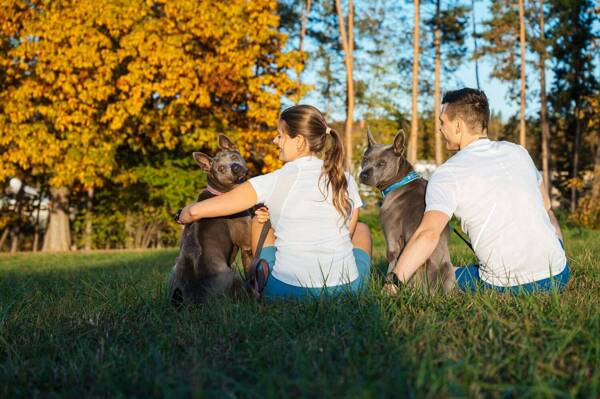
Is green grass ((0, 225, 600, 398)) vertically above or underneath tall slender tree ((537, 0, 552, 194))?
underneath

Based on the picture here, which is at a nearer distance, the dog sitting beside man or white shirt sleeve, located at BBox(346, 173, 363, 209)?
the dog sitting beside man

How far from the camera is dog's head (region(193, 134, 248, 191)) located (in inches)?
238

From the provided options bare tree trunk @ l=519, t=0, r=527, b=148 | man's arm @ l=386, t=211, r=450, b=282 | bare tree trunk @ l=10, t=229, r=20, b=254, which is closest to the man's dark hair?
man's arm @ l=386, t=211, r=450, b=282

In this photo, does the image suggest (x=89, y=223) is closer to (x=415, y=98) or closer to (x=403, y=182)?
(x=415, y=98)

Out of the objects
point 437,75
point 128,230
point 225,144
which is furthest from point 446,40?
point 225,144

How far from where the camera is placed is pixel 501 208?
4.22 meters

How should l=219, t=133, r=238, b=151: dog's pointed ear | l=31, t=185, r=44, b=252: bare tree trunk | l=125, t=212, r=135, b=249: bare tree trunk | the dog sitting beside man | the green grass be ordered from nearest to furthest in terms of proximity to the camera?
the green grass → the dog sitting beside man → l=219, t=133, r=238, b=151: dog's pointed ear → l=125, t=212, r=135, b=249: bare tree trunk → l=31, t=185, r=44, b=252: bare tree trunk

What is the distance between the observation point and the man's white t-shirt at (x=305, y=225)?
4.34m

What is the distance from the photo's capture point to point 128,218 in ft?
75.2

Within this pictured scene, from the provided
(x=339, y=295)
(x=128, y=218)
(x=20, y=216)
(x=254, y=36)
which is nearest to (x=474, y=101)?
(x=339, y=295)

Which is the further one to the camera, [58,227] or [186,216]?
[58,227]

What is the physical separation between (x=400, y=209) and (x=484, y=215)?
77 centimetres

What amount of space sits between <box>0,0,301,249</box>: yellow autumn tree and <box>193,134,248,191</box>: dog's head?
1128 cm

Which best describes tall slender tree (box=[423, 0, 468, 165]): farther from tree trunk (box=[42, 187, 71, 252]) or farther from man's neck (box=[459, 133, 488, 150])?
man's neck (box=[459, 133, 488, 150])
